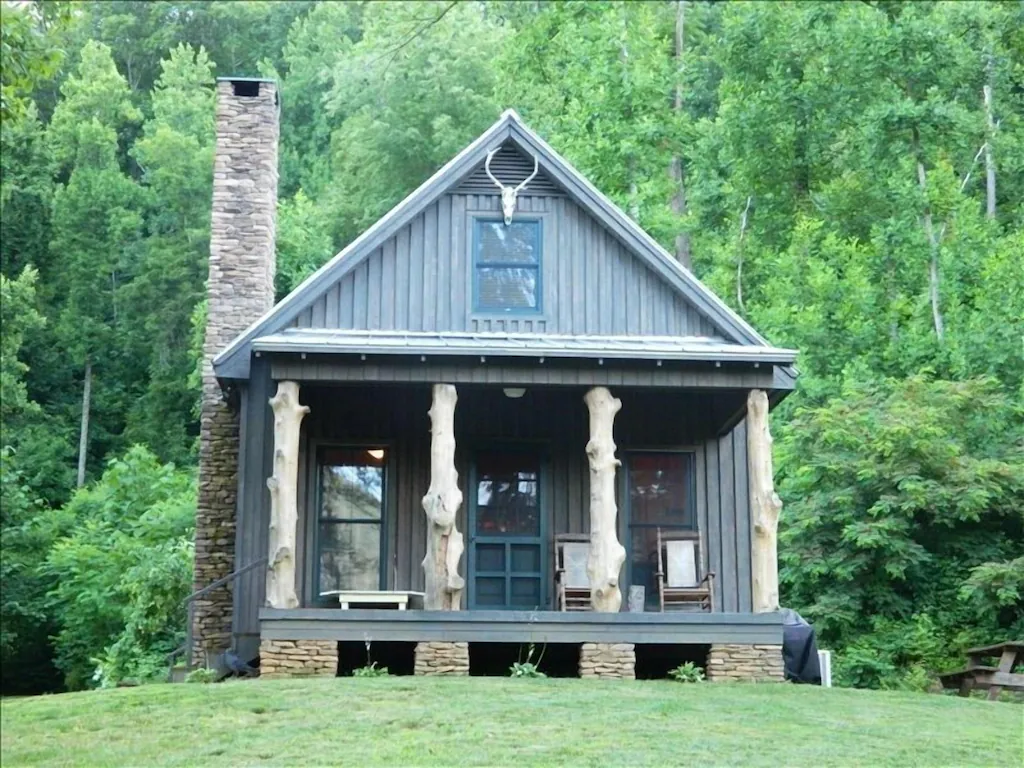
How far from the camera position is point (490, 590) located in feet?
59.8

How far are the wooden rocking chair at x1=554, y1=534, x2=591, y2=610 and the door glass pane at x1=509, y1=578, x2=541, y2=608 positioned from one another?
41cm

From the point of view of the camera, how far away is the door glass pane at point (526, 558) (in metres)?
18.3

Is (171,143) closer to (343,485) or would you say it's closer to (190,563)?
(190,563)

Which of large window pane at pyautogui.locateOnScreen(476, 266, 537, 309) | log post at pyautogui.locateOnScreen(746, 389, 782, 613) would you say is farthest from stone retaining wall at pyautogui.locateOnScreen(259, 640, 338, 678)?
large window pane at pyautogui.locateOnScreen(476, 266, 537, 309)

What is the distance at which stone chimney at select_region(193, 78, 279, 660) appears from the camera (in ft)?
66.0

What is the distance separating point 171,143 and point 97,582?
16.9 metres

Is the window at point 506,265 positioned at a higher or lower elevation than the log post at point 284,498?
higher

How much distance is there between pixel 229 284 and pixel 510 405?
187 inches

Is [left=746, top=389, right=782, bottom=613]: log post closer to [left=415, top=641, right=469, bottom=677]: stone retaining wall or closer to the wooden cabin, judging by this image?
the wooden cabin

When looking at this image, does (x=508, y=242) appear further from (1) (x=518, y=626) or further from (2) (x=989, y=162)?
(2) (x=989, y=162)

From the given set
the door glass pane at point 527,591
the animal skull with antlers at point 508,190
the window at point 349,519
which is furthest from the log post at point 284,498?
the animal skull with antlers at point 508,190

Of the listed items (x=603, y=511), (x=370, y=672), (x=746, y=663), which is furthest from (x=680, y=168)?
(x=370, y=672)

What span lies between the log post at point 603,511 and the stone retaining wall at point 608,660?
0.39 metres

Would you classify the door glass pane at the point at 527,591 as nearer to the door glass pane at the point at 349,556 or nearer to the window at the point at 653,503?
the window at the point at 653,503
